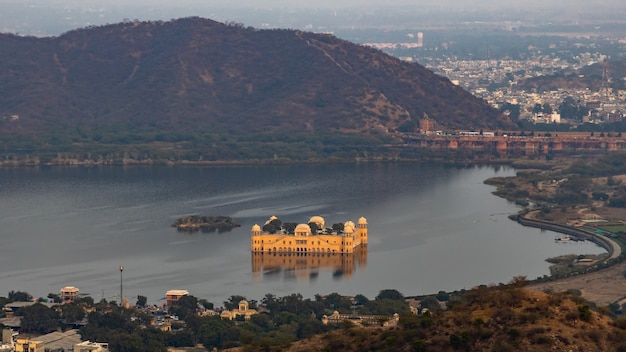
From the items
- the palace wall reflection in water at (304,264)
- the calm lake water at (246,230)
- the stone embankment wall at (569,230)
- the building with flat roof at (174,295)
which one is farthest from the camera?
the stone embankment wall at (569,230)

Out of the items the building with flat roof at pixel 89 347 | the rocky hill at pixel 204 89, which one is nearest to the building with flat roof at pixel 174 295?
the building with flat roof at pixel 89 347

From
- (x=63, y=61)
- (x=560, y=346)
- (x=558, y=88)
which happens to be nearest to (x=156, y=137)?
(x=63, y=61)

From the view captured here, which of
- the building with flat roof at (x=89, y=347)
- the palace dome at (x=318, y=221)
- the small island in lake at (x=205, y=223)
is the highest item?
the building with flat roof at (x=89, y=347)

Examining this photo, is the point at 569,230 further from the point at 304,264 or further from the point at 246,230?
the point at 304,264

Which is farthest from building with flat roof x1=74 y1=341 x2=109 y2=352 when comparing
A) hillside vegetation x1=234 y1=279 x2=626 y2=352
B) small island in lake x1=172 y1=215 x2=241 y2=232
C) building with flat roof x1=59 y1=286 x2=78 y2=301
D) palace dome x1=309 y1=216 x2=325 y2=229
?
small island in lake x1=172 y1=215 x2=241 y2=232

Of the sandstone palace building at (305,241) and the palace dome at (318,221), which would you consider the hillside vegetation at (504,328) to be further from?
the palace dome at (318,221)

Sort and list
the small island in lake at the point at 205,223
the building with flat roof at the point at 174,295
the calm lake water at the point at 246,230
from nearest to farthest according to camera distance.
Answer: the building with flat roof at the point at 174,295 → the calm lake water at the point at 246,230 → the small island in lake at the point at 205,223

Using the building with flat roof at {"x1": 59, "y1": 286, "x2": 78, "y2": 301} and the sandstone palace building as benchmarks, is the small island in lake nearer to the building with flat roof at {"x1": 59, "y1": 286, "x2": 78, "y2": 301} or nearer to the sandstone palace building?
the sandstone palace building
